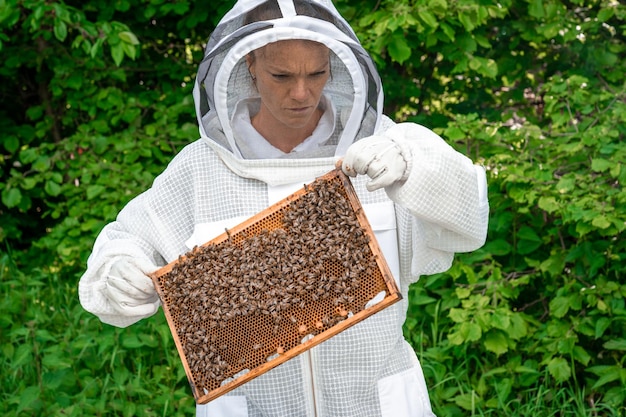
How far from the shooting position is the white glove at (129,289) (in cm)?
210

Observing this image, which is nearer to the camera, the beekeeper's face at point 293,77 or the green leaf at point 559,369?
the beekeeper's face at point 293,77

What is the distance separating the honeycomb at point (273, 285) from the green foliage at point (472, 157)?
1.97 m

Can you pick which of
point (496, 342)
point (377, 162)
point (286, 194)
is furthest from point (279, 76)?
point (496, 342)

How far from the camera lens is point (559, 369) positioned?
12.7ft

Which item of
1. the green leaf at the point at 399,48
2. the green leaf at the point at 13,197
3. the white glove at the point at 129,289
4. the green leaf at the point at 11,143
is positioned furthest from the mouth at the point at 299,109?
the green leaf at the point at 11,143

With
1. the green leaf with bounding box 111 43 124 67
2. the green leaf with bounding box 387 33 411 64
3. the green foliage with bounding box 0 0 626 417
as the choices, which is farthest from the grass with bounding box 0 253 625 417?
the green leaf with bounding box 387 33 411 64

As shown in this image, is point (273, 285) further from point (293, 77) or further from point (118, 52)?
point (118, 52)

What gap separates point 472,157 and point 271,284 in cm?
259

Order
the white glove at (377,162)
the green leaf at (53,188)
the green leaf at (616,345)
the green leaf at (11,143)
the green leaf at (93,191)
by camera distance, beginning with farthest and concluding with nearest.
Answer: the green leaf at (11,143), the green leaf at (53,188), the green leaf at (93,191), the green leaf at (616,345), the white glove at (377,162)

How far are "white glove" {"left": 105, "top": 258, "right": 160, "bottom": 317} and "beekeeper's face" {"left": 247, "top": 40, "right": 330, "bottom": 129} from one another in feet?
1.75

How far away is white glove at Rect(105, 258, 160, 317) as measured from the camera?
6.88ft

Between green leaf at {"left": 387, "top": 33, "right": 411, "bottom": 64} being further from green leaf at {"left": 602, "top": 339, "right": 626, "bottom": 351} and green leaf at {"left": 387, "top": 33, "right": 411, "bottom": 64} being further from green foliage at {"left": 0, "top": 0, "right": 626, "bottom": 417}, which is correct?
green leaf at {"left": 602, "top": 339, "right": 626, "bottom": 351}

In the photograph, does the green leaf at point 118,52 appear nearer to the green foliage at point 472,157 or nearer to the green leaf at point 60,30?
the green foliage at point 472,157

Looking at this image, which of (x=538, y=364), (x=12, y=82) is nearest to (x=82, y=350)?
(x=538, y=364)
